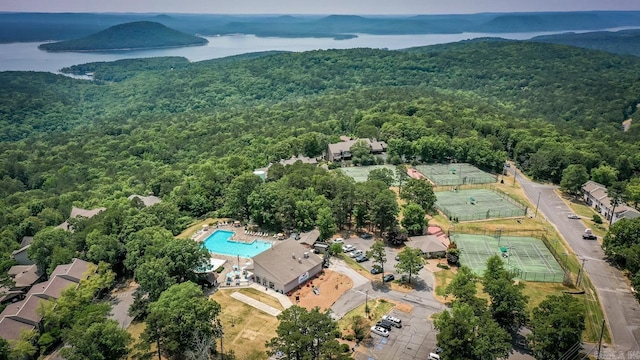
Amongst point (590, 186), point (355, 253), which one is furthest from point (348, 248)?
point (590, 186)

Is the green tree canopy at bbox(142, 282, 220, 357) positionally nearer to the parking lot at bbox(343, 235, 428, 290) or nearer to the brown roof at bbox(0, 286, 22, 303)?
the parking lot at bbox(343, 235, 428, 290)

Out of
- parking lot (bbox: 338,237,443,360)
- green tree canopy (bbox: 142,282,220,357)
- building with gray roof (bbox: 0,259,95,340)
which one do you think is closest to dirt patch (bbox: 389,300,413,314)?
parking lot (bbox: 338,237,443,360)

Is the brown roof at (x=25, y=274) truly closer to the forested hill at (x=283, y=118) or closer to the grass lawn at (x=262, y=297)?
the forested hill at (x=283, y=118)

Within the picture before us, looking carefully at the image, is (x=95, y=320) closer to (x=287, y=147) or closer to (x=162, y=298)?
(x=162, y=298)

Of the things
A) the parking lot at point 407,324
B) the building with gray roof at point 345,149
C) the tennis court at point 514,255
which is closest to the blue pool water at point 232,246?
the parking lot at point 407,324

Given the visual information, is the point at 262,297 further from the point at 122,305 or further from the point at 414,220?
the point at 414,220

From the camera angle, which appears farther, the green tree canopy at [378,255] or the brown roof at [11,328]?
the green tree canopy at [378,255]
